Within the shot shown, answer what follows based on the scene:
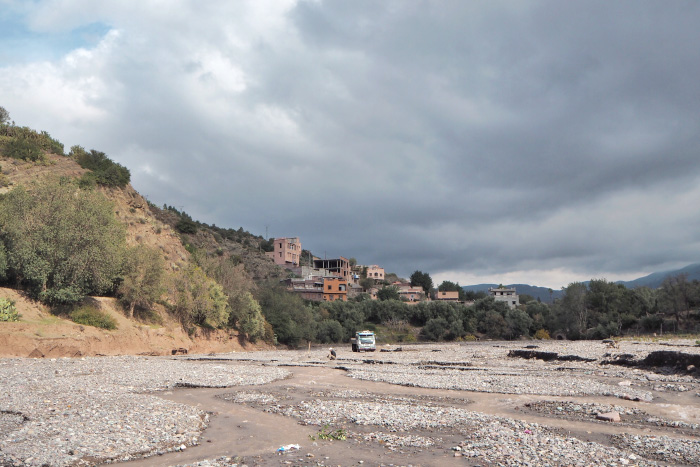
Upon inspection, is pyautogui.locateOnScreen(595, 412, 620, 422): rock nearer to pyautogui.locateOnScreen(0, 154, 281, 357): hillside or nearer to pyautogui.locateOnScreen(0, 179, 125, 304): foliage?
pyautogui.locateOnScreen(0, 154, 281, 357): hillside

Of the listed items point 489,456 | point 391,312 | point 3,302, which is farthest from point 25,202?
point 391,312

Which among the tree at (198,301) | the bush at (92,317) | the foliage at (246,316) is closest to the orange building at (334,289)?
the foliage at (246,316)

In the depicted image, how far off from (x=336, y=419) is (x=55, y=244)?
34.2 metres

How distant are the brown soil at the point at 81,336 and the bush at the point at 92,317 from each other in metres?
0.70

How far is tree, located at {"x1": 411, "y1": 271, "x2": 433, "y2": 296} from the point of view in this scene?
593 ft

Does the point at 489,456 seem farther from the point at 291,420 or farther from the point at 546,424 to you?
the point at 291,420

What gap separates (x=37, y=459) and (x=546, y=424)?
14.6 meters

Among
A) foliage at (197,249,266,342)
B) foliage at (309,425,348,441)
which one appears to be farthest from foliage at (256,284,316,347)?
foliage at (309,425,348,441)

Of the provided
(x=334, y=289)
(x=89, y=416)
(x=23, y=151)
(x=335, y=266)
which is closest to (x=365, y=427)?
(x=89, y=416)

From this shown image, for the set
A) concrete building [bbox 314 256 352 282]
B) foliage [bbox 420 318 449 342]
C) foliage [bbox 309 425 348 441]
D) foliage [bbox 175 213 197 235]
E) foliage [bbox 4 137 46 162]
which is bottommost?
foliage [bbox 420 318 449 342]

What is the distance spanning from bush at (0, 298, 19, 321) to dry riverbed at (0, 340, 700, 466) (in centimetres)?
581

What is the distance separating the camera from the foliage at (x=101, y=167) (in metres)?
62.0

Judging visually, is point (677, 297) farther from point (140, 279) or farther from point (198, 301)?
point (140, 279)

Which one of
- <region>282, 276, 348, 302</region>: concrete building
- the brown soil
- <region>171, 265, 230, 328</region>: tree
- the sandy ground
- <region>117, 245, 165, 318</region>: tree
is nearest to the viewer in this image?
the sandy ground
